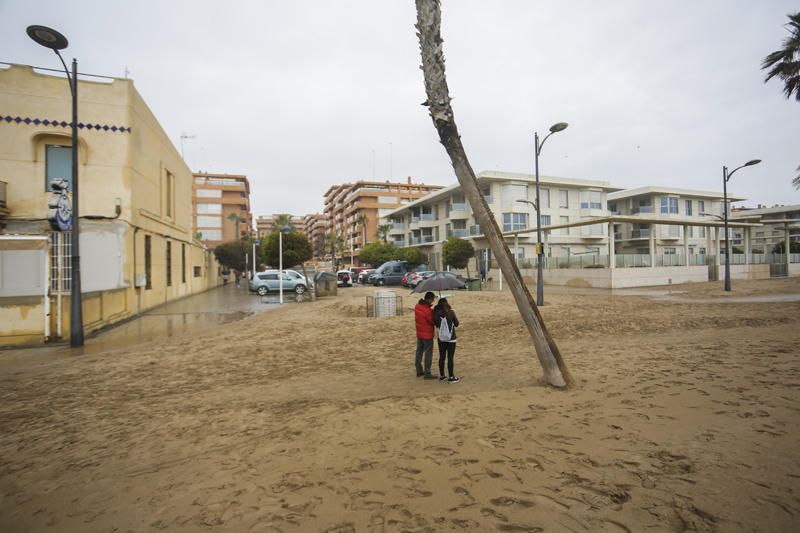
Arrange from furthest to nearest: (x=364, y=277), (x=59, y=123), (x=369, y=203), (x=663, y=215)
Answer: (x=369, y=203), (x=663, y=215), (x=364, y=277), (x=59, y=123)

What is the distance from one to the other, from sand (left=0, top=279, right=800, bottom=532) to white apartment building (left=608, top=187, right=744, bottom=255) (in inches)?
1682

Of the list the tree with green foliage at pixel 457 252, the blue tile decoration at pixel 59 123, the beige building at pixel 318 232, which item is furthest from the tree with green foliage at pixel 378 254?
the beige building at pixel 318 232

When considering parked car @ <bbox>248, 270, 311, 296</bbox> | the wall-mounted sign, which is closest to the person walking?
the wall-mounted sign

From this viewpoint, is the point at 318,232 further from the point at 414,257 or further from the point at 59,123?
the point at 59,123

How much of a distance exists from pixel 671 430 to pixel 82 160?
18.7m

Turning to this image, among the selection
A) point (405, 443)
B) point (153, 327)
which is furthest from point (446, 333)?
point (153, 327)

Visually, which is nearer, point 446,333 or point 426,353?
point 446,333

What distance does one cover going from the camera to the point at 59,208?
988cm

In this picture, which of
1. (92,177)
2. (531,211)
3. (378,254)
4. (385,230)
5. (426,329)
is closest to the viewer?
(426,329)

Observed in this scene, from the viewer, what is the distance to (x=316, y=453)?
3.89 m

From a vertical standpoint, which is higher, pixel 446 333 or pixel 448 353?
pixel 446 333

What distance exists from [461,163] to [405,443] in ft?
13.1

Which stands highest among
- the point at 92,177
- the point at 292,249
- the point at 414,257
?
the point at 92,177

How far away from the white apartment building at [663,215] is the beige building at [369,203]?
123 ft
